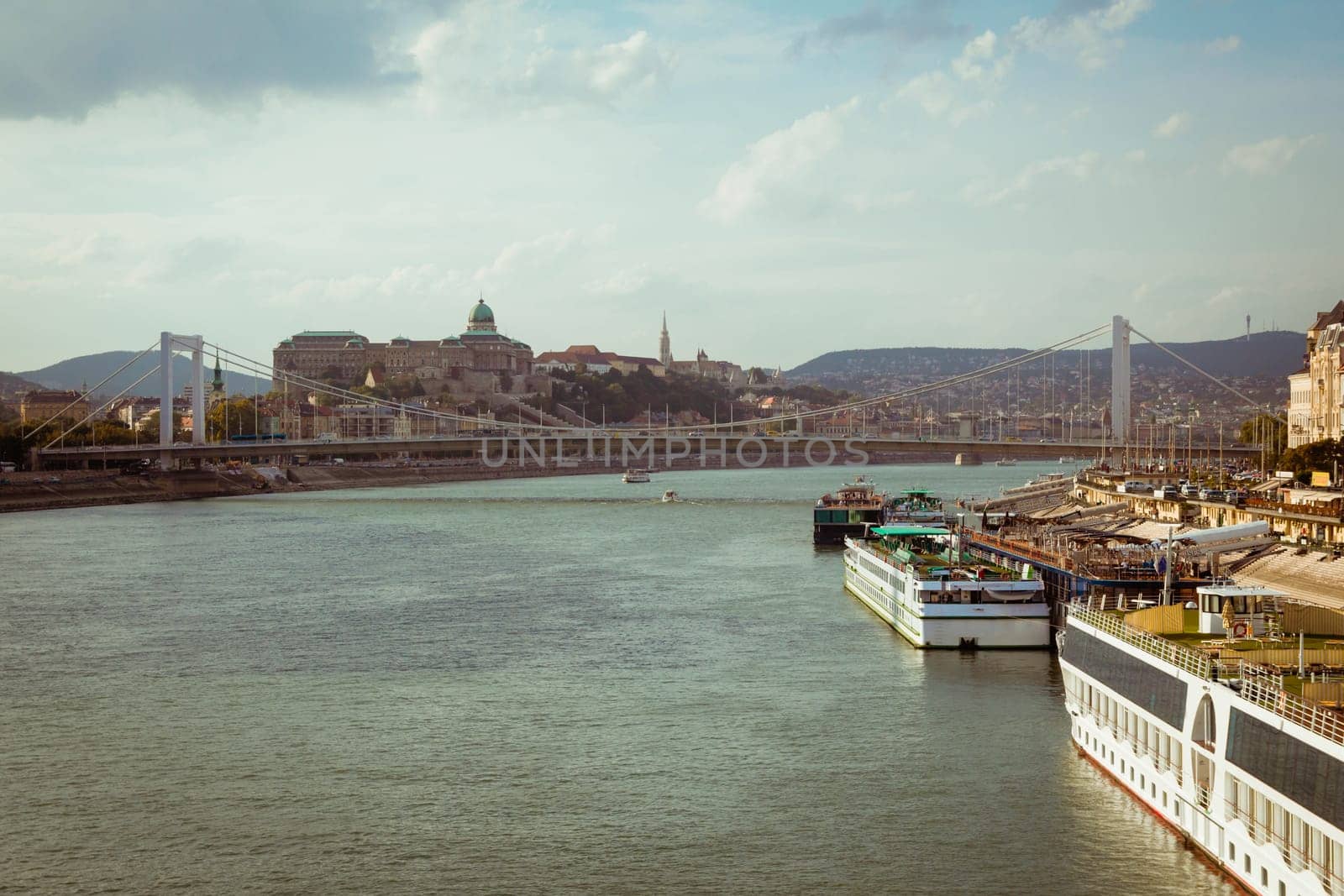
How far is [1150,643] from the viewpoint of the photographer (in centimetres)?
1272

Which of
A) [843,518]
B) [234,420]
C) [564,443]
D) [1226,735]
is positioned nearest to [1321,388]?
[843,518]

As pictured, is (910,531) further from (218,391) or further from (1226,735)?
(218,391)

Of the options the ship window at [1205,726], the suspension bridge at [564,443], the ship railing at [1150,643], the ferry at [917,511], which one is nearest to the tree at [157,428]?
the suspension bridge at [564,443]

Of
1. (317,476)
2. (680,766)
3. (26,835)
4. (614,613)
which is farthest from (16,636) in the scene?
(317,476)

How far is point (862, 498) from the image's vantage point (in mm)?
41781

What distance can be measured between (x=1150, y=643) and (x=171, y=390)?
60747mm

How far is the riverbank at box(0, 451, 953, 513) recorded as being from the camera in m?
54.4

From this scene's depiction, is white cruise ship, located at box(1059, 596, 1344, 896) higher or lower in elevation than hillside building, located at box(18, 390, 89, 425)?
lower

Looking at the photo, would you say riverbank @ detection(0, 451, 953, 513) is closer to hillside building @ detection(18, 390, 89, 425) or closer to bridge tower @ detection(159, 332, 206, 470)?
bridge tower @ detection(159, 332, 206, 470)

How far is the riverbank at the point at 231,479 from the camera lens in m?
54.4

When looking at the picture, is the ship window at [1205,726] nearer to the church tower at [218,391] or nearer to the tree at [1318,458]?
the tree at [1318,458]

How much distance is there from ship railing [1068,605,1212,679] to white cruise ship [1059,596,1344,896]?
0.05 ft

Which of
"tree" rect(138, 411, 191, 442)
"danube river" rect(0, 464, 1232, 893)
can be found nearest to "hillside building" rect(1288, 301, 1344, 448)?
"danube river" rect(0, 464, 1232, 893)

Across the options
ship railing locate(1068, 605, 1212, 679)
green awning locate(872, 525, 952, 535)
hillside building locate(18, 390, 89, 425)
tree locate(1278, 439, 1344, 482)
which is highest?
hillside building locate(18, 390, 89, 425)
